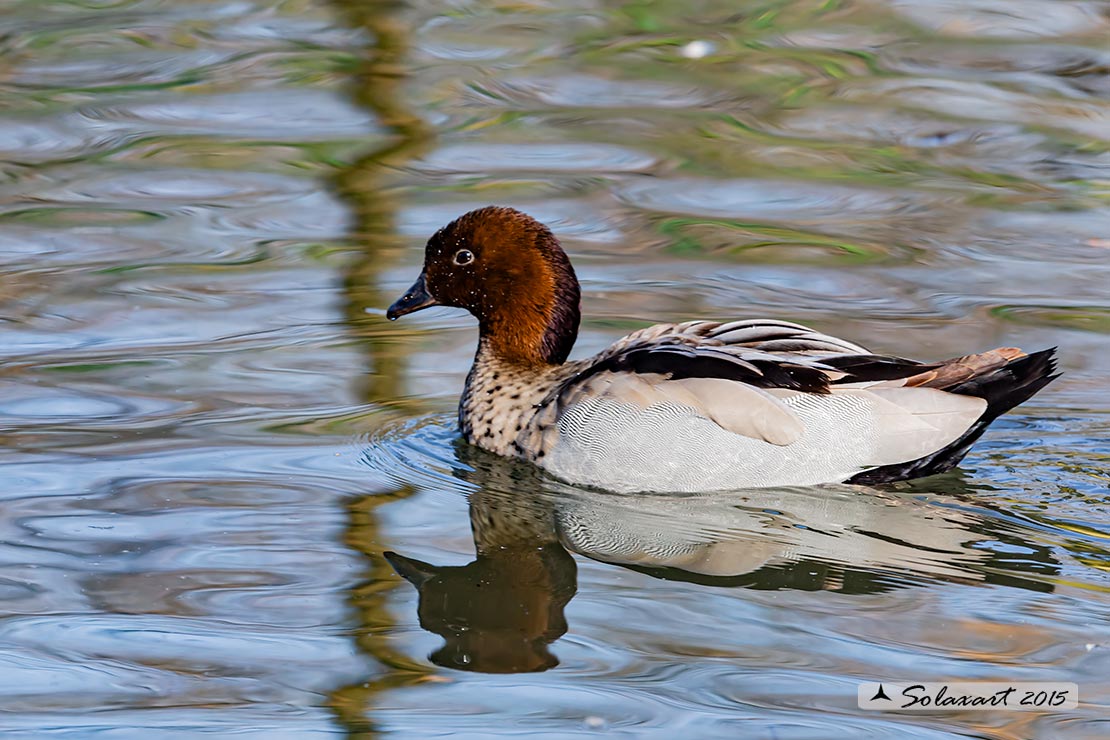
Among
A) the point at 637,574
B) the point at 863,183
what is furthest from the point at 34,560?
the point at 863,183

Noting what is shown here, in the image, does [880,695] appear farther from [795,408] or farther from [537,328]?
[537,328]

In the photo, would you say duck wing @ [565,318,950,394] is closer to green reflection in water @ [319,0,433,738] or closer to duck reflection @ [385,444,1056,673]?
duck reflection @ [385,444,1056,673]

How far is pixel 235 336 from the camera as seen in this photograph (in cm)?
863

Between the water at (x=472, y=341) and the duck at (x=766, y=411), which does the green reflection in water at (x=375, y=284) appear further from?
the duck at (x=766, y=411)

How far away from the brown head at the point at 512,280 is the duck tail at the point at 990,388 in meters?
1.59

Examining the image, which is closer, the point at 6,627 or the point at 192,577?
the point at 6,627

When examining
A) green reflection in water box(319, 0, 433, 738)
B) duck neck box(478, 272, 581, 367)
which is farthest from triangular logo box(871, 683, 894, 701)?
duck neck box(478, 272, 581, 367)

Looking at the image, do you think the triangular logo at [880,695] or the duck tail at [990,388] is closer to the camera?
the triangular logo at [880,695]

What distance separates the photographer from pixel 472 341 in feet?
28.9

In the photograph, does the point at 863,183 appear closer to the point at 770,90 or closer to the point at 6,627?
the point at 770,90

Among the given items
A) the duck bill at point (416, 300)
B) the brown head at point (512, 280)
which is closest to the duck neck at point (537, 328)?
the brown head at point (512, 280)

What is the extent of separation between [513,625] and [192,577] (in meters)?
1.17

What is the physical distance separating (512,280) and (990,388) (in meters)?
2.18

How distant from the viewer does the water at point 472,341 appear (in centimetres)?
517
